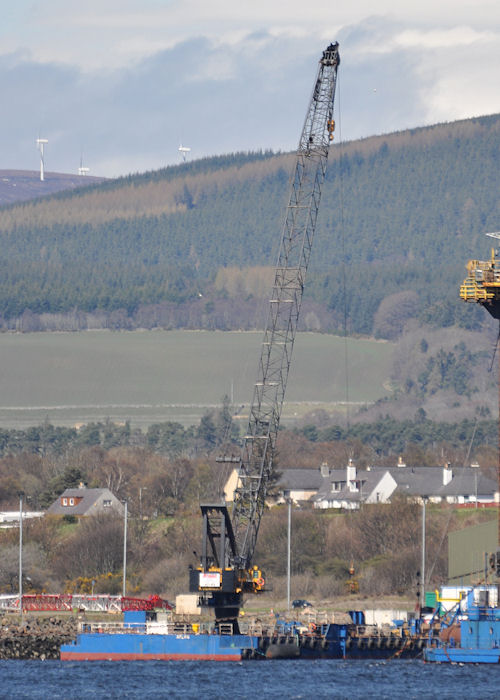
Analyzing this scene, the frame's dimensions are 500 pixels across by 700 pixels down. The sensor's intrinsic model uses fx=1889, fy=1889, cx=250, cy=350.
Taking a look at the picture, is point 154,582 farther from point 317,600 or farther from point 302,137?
point 302,137

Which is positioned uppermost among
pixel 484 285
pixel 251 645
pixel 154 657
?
pixel 484 285

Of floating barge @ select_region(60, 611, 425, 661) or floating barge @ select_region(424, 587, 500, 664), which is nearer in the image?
floating barge @ select_region(424, 587, 500, 664)

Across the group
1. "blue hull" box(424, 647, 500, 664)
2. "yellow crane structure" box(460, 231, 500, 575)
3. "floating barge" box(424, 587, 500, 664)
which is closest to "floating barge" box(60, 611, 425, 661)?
"floating barge" box(424, 587, 500, 664)

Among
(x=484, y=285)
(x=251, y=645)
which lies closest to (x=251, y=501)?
(x=251, y=645)

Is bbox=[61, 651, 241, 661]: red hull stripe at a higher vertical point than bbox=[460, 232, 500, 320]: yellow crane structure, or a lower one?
lower

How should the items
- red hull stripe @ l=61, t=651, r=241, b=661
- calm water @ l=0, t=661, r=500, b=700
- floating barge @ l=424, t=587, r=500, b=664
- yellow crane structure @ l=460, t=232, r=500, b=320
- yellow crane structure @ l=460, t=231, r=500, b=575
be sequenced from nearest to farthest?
calm water @ l=0, t=661, r=500, b=700, yellow crane structure @ l=460, t=231, r=500, b=575, yellow crane structure @ l=460, t=232, r=500, b=320, floating barge @ l=424, t=587, r=500, b=664, red hull stripe @ l=61, t=651, r=241, b=661

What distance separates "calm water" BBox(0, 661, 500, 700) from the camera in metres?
96.1

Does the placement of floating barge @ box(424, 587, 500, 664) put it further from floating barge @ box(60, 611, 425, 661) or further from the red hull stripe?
the red hull stripe

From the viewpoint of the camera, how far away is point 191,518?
189625 mm

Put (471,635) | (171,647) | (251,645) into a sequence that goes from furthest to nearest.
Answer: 1. (251,645)
2. (171,647)
3. (471,635)

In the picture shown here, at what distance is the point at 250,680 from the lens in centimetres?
10262

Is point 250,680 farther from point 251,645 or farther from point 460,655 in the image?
point 460,655

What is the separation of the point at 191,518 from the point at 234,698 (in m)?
95.9

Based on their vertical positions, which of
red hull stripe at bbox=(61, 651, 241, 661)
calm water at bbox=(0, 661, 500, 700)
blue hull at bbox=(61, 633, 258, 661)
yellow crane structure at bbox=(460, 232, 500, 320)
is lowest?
calm water at bbox=(0, 661, 500, 700)
